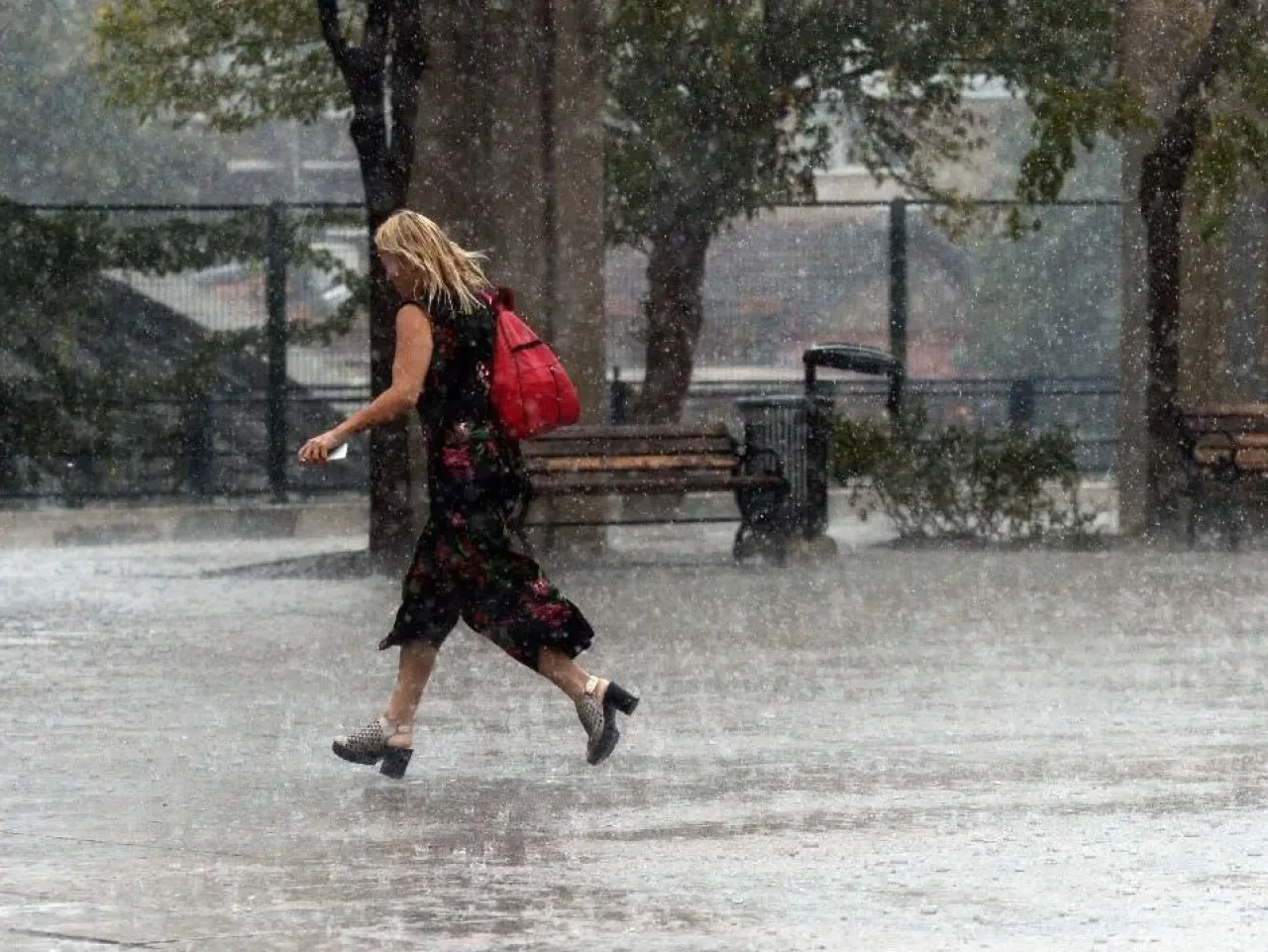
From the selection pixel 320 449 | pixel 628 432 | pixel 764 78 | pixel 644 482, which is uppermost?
pixel 764 78

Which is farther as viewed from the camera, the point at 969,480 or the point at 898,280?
the point at 898,280

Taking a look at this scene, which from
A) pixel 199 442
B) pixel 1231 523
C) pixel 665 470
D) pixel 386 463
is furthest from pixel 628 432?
pixel 199 442

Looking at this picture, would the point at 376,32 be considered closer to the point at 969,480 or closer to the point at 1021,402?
the point at 969,480

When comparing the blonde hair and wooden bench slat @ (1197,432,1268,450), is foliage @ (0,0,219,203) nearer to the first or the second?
wooden bench slat @ (1197,432,1268,450)

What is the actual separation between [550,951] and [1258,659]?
24.8 ft

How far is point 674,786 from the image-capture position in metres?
9.78

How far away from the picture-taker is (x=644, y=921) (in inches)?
287

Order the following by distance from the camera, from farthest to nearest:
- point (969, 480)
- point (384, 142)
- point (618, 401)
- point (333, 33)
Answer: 1. point (618, 401)
2. point (969, 480)
3. point (384, 142)
4. point (333, 33)

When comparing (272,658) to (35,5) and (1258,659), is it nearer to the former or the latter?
(1258,659)

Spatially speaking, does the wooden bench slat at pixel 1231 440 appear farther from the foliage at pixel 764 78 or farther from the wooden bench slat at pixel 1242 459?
the foliage at pixel 764 78

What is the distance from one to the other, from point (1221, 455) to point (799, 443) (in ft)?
10.4

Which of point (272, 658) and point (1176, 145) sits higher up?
point (1176, 145)

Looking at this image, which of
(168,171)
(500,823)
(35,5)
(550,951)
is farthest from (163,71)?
(168,171)

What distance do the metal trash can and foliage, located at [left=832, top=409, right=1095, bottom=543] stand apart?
2.50 feet
